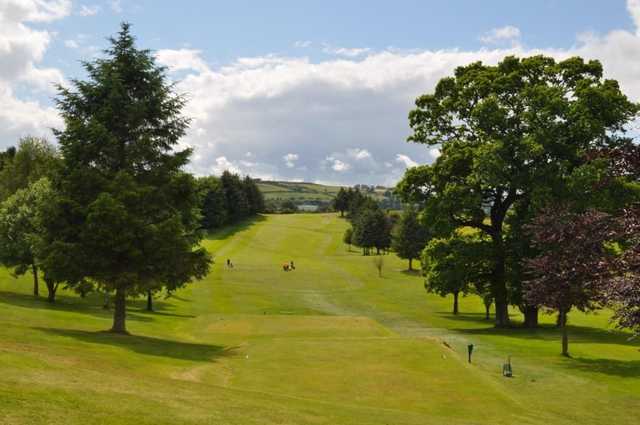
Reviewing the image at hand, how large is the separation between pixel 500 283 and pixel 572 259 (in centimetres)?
2215

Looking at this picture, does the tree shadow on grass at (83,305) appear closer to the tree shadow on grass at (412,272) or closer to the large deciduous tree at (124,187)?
the large deciduous tree at (124,187)

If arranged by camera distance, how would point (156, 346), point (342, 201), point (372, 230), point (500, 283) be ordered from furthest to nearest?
point (342, 201), point (372, 230), point (500, 283), point (156, 346)

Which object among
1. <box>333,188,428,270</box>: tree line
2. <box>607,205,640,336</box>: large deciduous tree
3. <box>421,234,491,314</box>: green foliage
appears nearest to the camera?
<box>607,205,640,336</box>: large deciduous tree

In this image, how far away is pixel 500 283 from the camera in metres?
46.8

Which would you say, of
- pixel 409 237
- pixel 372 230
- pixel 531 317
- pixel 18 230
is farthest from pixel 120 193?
pixel 372 230

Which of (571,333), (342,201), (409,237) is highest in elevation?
(342,201)

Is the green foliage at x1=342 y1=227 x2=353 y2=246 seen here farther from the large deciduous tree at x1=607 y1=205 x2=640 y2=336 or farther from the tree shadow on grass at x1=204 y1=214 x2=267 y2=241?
the large deciduous tree at x1=607 y1=205 x2=640 y2=336

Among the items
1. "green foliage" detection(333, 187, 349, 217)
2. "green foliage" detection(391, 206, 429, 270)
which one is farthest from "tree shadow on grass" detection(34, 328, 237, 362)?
"green foliage" detection(333, 187, 349, 217)

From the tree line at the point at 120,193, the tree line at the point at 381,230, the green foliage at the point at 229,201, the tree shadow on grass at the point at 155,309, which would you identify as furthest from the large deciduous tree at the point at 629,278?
the green foliage at the point at 229,201

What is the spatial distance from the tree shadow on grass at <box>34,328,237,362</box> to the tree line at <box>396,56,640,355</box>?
55.5ft

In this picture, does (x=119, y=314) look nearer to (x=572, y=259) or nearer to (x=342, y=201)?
(x=572, y=259)

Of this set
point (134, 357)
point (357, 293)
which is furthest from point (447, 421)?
point (357, 293)

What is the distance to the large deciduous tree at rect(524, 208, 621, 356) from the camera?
1571 cm

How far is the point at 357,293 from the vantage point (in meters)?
77.7
